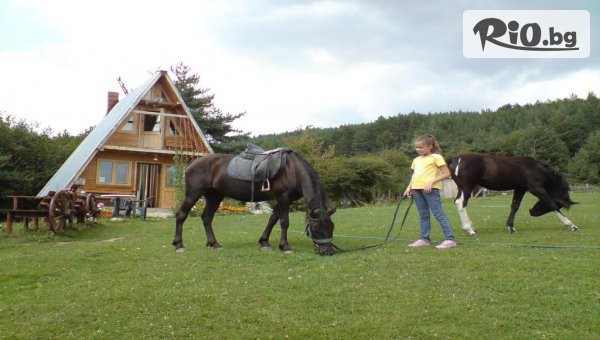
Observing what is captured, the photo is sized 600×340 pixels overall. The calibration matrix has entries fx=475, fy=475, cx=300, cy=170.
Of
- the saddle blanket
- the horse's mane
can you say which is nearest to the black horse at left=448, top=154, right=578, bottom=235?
the horse's mane

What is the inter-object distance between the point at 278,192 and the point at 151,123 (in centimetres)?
2106

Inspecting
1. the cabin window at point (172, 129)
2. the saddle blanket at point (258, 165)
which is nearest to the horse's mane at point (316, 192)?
the saddle blanket at point (258, 165)

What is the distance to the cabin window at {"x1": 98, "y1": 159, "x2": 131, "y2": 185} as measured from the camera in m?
25.2

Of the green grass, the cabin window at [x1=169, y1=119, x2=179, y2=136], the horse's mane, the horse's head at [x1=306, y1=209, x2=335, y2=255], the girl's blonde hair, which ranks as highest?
the cabin window at [x1=169, y1=119, x2=179, y2=136]

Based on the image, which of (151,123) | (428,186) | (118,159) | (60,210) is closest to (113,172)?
(118,159)

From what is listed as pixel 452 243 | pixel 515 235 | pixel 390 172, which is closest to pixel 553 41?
pixel 515 235

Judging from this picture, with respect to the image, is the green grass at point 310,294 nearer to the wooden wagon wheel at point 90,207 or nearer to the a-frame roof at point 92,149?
the wooden wagon wheel at point 90,207

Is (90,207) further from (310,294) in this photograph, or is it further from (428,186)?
(310,294)

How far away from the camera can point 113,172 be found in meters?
25.4

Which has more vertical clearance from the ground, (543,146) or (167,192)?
(543,146)

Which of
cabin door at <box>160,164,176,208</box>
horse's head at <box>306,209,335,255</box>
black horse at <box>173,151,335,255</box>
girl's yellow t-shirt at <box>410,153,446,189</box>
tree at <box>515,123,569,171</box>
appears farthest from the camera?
tree at <box>515,123,569,171</box>

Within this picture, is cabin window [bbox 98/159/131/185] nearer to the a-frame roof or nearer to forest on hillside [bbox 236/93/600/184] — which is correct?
the a-frame roof

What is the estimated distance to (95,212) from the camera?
15.0m

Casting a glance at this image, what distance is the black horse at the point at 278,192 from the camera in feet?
25.0
